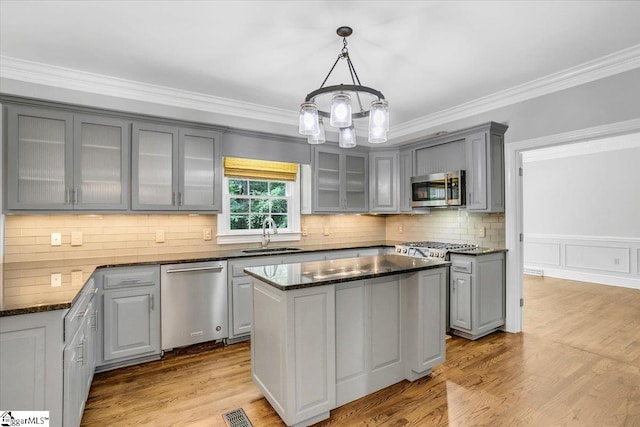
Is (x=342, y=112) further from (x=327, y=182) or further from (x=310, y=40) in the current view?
(x=327, y=182)

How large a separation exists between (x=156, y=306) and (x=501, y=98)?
13.8ft

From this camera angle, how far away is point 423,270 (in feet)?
8.26

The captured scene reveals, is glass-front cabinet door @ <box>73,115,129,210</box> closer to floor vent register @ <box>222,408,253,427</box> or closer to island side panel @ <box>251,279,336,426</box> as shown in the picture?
island side panel @ <box>251,279,336,426</box>

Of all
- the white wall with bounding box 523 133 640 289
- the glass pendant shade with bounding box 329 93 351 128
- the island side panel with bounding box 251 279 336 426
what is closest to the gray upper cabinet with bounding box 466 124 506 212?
the glass pendant shade with bounding box 329 93 351 128

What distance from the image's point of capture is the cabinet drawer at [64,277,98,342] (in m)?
1.71

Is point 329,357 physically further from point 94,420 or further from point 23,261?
point 23,261

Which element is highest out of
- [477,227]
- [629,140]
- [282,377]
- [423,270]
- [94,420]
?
[629,140]

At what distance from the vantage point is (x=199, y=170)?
3533mm

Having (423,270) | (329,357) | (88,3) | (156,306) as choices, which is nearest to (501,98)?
(423,270)

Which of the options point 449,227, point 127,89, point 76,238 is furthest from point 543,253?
point 76,238

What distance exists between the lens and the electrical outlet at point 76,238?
10.3 ft

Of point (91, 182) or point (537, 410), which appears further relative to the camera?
point (91, 182)

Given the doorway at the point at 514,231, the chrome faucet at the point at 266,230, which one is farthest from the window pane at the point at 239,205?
the doorway at the point at 514,231

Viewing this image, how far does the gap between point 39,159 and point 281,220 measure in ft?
8.46
